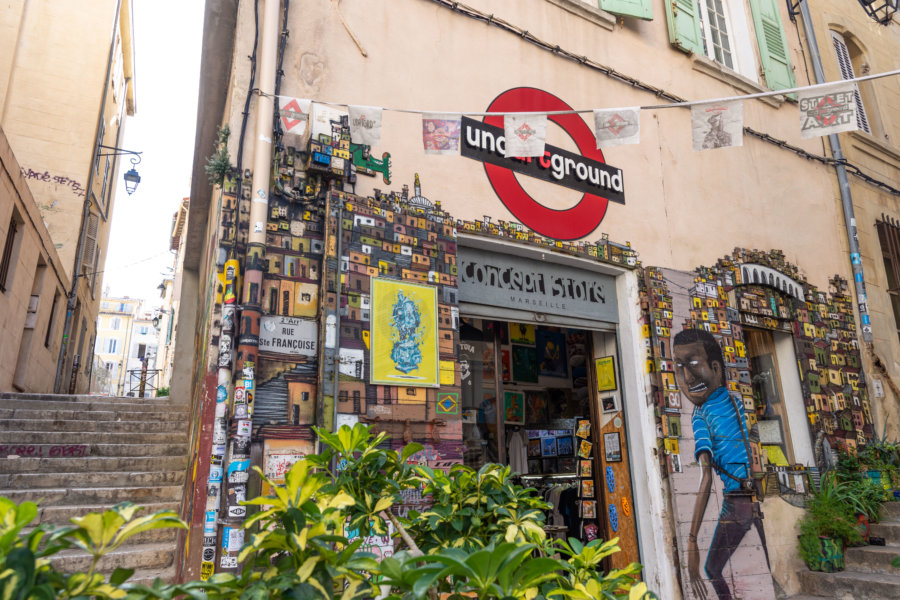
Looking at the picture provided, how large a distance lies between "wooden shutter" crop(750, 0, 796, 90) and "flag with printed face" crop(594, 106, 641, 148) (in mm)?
3949

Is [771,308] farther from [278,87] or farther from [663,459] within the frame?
[278,87]

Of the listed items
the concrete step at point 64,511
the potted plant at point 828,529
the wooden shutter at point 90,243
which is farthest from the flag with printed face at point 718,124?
the wooden shutter at point 90,243

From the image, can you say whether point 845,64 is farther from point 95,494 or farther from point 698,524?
point 95,494

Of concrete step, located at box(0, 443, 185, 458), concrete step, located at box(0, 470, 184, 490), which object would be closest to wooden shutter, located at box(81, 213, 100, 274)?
concrete step, located at box(0, 443, 185, 458)

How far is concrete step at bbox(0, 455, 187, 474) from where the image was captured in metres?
4.75

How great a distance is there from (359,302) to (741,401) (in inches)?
156

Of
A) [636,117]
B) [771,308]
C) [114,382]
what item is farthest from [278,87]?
[114,382]

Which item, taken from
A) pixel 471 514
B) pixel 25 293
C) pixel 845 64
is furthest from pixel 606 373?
pixel 25 293

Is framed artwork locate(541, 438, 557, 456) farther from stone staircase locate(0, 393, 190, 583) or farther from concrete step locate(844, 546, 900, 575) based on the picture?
stone staircase locate(0, 393, 190, 583)

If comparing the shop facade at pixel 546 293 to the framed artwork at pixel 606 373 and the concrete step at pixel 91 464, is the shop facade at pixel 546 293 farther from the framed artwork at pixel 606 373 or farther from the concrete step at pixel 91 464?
the concrete step at pixel 91 464

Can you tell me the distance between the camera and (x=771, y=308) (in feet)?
21.0

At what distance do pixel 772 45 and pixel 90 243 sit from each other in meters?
13.4

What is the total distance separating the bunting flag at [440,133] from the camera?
14.0 feet

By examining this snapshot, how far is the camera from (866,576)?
526 centimetres
